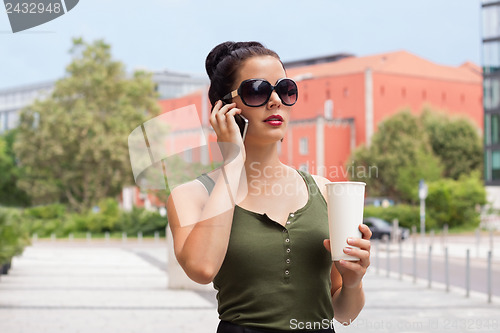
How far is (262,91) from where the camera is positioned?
2.28m

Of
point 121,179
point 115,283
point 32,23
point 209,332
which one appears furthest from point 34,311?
point 121,179

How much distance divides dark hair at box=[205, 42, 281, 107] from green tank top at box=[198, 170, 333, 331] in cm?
28

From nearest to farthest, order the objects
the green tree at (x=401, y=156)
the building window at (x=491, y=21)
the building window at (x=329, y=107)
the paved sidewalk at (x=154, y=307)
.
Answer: the paved sidewalk at (x=154, y=307), the building window at (x=491, y=21), the green tree at (x=401, y=156), the building window at (x=329, y=107)

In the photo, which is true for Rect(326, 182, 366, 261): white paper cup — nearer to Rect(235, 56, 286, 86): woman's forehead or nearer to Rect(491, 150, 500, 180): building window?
Rect(235, 56, 286, 86): woman's forehead

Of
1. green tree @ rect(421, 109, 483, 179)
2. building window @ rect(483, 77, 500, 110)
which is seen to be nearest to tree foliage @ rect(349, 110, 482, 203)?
green tree @ rect(421, 109, 483, 179)

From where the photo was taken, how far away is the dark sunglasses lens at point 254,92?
227 cm

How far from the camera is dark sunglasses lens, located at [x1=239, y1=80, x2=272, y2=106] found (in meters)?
2.27

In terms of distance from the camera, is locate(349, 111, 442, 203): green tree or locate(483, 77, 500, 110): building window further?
locate(349, 111, 442, 203): green tree

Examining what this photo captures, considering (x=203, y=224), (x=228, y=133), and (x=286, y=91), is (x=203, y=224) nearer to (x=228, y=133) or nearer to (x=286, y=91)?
(x=228, y=133)

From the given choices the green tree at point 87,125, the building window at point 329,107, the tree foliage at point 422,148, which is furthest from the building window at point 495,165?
the green tree at point 87,125

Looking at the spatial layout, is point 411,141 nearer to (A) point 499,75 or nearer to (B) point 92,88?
(A) point 499,75

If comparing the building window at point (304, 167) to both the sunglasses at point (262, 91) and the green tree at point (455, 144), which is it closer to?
the sunglasses at point (262, 91)

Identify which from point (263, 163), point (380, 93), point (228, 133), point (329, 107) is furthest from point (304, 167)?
point (329, 107)

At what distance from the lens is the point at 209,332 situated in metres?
9.43
